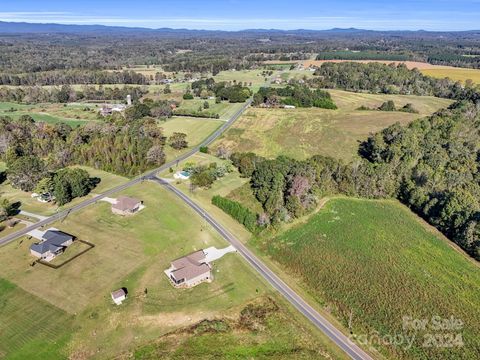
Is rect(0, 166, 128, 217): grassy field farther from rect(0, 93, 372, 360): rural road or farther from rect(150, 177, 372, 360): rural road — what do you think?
rect(150, 177, 372, 360): rural road

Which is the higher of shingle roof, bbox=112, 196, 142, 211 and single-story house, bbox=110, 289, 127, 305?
shingle roof, bbox=112, 196, 142, 211

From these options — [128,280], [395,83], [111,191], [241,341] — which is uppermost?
[395,83]

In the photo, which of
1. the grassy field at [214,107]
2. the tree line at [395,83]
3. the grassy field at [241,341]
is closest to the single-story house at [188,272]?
the grassy field at [241,341]

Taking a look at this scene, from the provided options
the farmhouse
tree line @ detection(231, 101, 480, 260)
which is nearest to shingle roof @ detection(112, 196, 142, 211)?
the farmhouse

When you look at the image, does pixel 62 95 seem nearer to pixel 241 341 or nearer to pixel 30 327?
pixel 30 327

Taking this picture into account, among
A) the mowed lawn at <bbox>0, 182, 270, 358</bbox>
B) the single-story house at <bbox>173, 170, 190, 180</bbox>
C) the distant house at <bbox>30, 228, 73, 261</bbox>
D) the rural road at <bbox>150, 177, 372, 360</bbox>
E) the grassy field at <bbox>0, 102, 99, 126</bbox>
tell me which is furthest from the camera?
the grassy field at <bbox>0, 102, 99, 126</bbox>

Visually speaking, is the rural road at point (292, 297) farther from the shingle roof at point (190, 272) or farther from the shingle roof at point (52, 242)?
the shingle roof at point (52, 242)

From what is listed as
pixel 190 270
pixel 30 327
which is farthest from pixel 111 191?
pixel 30 327
